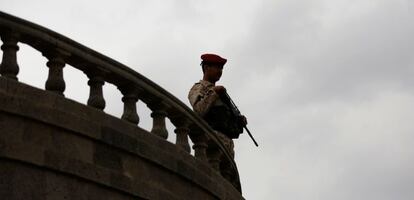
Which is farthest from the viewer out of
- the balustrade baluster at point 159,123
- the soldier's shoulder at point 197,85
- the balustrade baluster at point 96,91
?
the soldier's shoulder at point 197,85

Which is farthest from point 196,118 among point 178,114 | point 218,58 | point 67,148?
point 67,148

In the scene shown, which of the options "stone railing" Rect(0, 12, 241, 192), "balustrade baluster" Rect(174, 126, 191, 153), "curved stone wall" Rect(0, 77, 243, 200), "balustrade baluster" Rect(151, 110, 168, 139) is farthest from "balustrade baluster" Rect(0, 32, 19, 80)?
"balustrade baluster" Rect(174, 126, 191, 153)

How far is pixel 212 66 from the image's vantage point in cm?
1762

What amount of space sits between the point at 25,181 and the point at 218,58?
617cm

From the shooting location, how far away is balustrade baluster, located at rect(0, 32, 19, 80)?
40.8ft

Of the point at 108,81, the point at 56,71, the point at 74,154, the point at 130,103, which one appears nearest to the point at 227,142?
the point at 130,103

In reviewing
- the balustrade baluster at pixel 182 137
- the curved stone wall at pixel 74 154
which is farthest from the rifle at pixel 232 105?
the curved stone wall at pixel 74 154

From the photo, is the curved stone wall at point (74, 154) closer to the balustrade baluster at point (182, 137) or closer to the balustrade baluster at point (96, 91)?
the balustrade baluster at point (96, 91)

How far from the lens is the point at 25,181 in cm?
1205

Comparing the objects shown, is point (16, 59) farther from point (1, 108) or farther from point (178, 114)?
point (178, 114)

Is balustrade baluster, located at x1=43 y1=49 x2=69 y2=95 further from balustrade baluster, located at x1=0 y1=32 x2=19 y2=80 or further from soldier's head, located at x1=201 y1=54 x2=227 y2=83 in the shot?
soldier's head, located at x1=201 y1=54 x2=227 y2=83

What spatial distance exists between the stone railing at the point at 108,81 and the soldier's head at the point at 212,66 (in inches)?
56.7

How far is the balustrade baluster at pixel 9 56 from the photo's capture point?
12445 millimetres

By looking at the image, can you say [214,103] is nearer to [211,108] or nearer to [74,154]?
[211,108]
